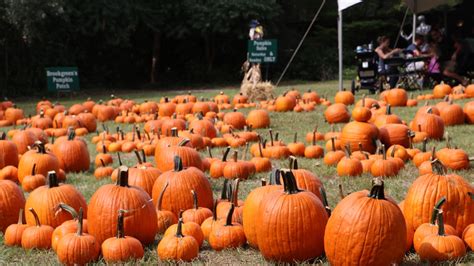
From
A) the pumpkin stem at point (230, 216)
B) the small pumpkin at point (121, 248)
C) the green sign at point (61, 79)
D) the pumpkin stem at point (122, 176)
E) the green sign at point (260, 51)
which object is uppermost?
the green sign at point (260, 51)

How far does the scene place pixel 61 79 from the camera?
15.2 meters

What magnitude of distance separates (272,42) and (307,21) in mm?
16095

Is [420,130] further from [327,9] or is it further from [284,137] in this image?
[327,9]

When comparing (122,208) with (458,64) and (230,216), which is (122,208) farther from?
(458,64)

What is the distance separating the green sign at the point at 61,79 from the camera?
14977 millimetres

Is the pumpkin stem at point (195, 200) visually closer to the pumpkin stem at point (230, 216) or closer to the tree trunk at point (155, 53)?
the pumpkin stem at point (230, 216)

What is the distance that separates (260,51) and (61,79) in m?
5.53

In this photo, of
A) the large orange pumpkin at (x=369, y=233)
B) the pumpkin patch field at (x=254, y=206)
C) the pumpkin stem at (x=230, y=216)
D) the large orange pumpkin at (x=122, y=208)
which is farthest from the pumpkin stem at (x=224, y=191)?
the large orange pumpkin at (x=369, y=233)

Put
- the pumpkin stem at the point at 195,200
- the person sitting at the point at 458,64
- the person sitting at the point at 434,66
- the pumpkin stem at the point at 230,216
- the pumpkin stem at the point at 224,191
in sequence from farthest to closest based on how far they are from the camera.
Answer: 1. the person sitting at the point at 434,66
2. the person sitting at the point at 458,64
3. the pumpkin stem at the point at 224,191
4. the pumpkin stem at the point at 195,200
5. the pumpkin stem at the point at 230,216

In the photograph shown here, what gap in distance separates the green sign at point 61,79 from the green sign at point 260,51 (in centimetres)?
482

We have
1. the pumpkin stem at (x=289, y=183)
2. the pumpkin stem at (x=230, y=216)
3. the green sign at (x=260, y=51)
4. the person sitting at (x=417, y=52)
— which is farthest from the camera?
the green sign at (x=260, y=51)

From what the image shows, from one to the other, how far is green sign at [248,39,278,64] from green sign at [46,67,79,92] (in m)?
4.82

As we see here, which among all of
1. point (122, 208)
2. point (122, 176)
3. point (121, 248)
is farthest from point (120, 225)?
point (122, 176)

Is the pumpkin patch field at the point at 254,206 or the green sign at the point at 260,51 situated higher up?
the green sign at the point at 260,51
